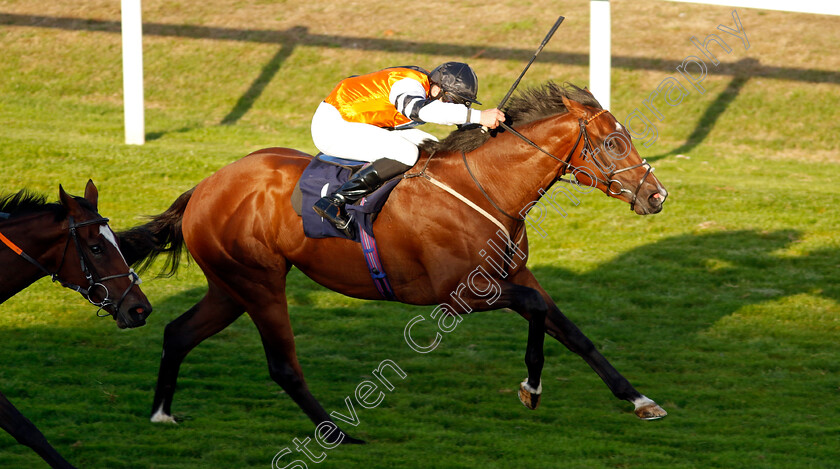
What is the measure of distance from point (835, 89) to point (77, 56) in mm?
13893

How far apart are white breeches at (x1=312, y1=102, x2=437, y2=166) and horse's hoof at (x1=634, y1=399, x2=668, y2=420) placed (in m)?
2.00

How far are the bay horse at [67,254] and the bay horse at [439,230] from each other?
883 millimetres

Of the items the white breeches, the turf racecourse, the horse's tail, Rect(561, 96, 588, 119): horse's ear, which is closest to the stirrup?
the white breeches

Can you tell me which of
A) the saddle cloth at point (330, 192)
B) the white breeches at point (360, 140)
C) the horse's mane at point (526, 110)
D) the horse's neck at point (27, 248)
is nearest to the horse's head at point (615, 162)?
the horse's mane at point (526, 110)

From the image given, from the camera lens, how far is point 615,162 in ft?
17.3

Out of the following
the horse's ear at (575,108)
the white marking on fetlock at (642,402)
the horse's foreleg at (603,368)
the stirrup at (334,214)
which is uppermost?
the horse's ear at (575,108)

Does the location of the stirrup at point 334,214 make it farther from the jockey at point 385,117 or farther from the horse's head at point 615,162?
the horse's head at point 615,162

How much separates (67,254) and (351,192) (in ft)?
5.29

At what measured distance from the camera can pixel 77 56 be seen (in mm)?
17953

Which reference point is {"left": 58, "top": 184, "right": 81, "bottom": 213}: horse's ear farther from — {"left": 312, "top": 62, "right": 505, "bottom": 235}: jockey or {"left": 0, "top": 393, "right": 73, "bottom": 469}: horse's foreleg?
{"left": 312, "top": 62, "right": 505, "bottom": 235}: jockey

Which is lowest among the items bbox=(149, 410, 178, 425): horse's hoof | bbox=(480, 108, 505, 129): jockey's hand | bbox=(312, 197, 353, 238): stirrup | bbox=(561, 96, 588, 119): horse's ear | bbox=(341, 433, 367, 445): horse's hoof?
bbox=(149, 410, 178, 425): horse's hoof

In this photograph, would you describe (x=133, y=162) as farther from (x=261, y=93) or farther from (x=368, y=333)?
(x=368, y=333)

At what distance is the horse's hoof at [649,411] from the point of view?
5.49 meters

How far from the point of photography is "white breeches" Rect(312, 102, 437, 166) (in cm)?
555
